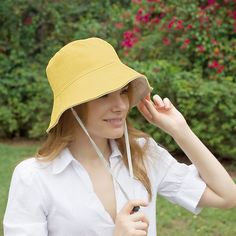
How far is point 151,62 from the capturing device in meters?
6.84

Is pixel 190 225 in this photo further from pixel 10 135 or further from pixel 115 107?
pixel 10 135

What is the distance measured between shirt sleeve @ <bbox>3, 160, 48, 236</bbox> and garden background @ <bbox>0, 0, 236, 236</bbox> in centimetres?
285

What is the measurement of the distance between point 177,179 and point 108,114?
0.37 metres

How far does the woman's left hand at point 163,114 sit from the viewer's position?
2.12 metres

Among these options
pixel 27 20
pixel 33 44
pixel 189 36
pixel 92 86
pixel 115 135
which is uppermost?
pixel 92 86

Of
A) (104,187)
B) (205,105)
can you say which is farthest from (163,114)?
(205,105)

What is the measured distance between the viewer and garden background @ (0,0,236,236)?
6.02 metres

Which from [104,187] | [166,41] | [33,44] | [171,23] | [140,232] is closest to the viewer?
[140,232]

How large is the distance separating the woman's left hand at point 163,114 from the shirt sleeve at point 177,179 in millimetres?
81

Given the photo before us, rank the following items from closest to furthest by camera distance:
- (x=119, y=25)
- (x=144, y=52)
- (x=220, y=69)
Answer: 1. (x=220, y=69)
2. (x=144, y=52)
3. (x=119, y=25)

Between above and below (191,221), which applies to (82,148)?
above

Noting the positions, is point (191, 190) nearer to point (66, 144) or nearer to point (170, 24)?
point (66, 144)

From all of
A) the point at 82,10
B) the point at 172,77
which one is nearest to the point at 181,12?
the point at 172,77

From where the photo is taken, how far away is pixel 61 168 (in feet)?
6.28
